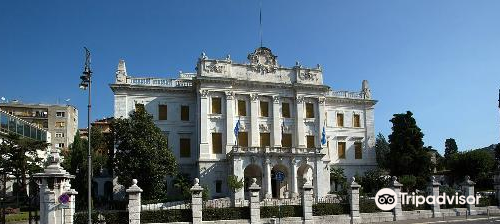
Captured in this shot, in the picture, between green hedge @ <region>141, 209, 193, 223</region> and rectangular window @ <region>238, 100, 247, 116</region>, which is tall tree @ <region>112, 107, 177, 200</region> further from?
green hedge @ <region>141, 209, 193, 223</region>

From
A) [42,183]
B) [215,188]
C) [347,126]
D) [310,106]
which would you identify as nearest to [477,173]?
[347,126]

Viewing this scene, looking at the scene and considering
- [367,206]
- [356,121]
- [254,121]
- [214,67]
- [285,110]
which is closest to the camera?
[367,206]

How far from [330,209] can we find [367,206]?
260 cm

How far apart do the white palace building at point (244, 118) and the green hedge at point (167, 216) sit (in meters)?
16.7

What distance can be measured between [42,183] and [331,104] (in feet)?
118

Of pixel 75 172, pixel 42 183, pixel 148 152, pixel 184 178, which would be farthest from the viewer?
pixel 75 172

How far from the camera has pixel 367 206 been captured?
28969 mm

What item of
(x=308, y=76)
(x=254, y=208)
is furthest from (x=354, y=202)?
(x=308, y=76)

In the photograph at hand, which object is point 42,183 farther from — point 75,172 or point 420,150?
point 420,150

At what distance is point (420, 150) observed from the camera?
160ft

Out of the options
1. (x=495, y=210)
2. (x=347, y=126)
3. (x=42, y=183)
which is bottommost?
(x=495, y=210)

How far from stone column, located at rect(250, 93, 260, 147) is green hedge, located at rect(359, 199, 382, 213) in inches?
724

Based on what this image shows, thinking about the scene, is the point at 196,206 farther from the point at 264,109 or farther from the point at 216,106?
the point at 264,109

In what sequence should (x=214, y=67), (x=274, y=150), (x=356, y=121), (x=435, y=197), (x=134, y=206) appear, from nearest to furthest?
(x=134, y=206) < (x=435, y=197) < (x=274, y=150) < (x=214, y=67) < (x=356, y=121)
